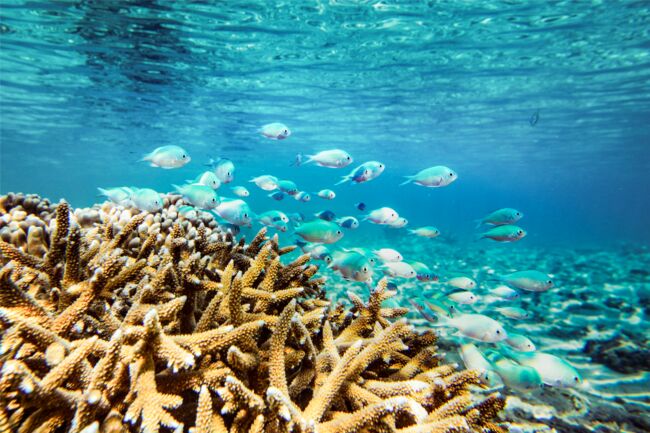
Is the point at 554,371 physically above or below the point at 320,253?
below

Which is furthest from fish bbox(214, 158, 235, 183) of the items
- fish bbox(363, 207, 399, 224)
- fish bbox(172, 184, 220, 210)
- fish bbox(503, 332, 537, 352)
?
fish bbox(503, 332, 537, 352)

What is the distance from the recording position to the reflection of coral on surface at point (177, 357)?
178 cm

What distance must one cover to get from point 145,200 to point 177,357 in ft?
10.4

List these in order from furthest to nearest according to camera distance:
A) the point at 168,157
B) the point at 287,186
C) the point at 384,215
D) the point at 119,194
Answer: the point at 287,186 < the point at 384,215 < the point at 168,157 < the point at 119,194

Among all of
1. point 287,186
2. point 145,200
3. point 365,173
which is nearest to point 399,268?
point 365,173

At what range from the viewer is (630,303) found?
36.2 ft

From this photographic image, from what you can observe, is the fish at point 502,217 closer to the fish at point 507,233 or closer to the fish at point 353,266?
the fish at point 507,233

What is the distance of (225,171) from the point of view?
20.4ft

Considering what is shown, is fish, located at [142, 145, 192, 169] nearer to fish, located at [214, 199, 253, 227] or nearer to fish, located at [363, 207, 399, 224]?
fish, located at [214, 199, 253, 227]

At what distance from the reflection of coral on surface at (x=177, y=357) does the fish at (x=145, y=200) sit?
3.75 ft

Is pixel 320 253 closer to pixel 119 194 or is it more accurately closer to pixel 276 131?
pixel 276 131

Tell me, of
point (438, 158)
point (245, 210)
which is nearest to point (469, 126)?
point (438, 158)

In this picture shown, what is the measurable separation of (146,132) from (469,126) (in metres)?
32.4

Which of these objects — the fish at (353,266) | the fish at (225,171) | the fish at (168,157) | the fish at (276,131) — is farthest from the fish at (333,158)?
the fish at (168,157)
